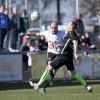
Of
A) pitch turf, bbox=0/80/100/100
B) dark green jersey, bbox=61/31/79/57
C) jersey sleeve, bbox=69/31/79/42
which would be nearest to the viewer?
pitch turf, bbox=0/80/100/100

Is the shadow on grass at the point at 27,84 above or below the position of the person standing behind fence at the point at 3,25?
below

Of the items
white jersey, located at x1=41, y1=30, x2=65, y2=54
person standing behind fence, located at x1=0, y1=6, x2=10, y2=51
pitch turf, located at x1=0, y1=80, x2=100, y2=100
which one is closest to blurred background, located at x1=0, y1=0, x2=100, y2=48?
person standing behind fence, located at x1=0, y1=6, x2=10, y2=51

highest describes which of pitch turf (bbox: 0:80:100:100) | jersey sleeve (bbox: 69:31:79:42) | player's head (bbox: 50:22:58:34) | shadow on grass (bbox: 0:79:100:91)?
player's head (bbox: 50:22:58:34)

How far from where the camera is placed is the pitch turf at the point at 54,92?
19172 mm

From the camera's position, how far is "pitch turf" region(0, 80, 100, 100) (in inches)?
755

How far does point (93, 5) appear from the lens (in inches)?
2530

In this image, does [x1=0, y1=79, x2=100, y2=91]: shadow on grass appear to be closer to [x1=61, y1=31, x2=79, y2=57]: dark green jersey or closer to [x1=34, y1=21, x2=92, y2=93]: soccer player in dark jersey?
[x1=34, y1=21, x2=92, y2=93]: soccer player in dark jersey

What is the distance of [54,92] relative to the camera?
21109 mm

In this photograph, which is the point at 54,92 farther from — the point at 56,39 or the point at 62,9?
the point at 62,9

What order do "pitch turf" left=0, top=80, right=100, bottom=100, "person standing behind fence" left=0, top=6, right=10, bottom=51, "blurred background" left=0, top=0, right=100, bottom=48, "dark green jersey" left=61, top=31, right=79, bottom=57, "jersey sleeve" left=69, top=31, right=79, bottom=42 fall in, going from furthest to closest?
"blurred background" left=0, top=0, right=100, bottom=48 < "person standing behind fence" left=0, top=6, right=10, bottom=51 < "dark green jersey" left=61, top=31, right=79, bottom=57 < "jersey sleeve" left=69, top=31, right=79, bottom=42 < "pitch turf" left=0, top=80, right=100, bottom=100

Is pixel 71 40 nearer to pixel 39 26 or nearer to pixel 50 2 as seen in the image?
pixel 39 26

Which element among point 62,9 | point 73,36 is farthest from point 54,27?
point 62,9

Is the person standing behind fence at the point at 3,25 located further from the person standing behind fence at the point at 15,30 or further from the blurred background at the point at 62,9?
the blurred background at the point at 62,9

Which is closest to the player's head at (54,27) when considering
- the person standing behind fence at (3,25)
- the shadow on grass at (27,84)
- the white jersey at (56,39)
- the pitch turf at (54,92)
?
the white jersey at (56,39)
